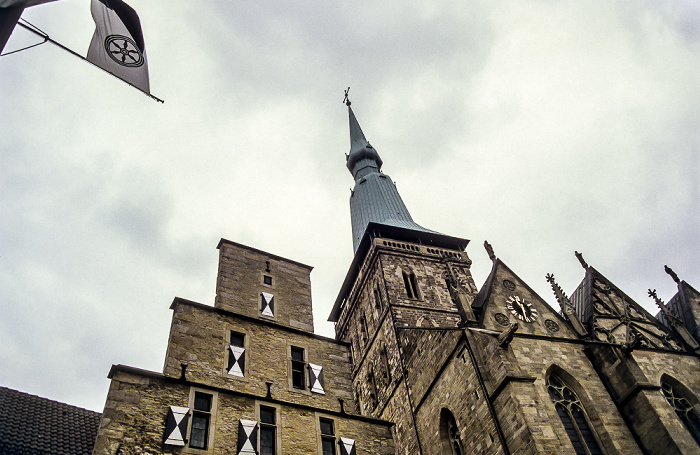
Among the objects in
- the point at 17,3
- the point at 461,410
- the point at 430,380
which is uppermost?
the point at 430,380

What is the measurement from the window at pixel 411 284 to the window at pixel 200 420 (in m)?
16.1

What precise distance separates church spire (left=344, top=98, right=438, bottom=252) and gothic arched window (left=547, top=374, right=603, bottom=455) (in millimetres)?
16483

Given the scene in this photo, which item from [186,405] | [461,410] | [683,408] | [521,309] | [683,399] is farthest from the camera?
[521,309]

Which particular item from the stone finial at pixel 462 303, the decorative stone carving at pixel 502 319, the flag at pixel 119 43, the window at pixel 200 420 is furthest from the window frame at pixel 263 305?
the flag at pixel 119 43

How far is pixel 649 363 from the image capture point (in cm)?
1630

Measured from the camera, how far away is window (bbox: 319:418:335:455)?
12078mm

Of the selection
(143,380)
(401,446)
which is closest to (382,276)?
(401,446)

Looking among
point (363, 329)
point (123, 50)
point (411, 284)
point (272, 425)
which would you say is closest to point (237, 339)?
point (272, 425)

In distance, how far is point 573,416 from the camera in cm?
1420

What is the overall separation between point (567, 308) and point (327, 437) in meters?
9.86

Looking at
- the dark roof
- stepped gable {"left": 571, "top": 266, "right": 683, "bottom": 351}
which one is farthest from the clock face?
the dark roof

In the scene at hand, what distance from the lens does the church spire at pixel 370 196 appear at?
107ft

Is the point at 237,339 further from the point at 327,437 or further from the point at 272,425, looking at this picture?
the point at 327,437

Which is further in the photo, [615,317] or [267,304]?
[615,317]
